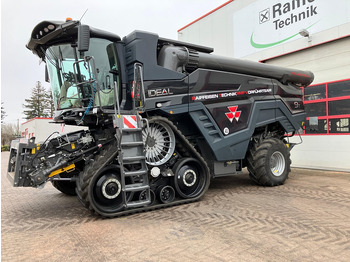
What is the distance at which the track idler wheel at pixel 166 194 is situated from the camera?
5.24 m

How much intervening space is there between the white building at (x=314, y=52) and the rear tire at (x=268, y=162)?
3030 millimetres

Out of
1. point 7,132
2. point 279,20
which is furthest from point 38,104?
point 279,20

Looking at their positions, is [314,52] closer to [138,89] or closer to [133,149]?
[138,89]

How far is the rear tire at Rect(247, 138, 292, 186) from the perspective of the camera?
270 inches

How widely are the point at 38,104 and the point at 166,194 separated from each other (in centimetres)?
5240

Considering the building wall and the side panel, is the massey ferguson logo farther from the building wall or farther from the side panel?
the building wall

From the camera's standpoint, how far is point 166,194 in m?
5.32

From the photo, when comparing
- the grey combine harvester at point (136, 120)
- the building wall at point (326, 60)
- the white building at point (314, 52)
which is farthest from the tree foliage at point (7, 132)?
the grey combine harvester at point (136, 120)

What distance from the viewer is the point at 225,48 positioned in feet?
43.5

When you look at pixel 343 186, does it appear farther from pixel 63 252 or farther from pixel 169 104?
pixel 63 252

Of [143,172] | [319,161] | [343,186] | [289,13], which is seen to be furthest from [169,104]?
[289,13]

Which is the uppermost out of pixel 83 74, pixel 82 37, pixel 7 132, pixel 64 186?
pixel 82 37

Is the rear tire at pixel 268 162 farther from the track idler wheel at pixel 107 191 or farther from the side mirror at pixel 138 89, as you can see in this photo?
the track idler wheel at pixel 107 191

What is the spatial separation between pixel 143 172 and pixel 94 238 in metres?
1.31
